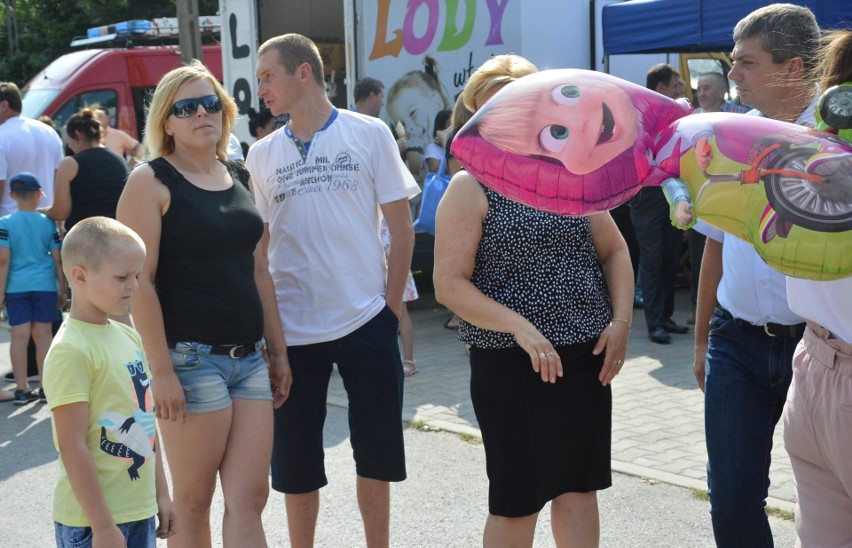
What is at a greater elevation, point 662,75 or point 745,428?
point 662,75

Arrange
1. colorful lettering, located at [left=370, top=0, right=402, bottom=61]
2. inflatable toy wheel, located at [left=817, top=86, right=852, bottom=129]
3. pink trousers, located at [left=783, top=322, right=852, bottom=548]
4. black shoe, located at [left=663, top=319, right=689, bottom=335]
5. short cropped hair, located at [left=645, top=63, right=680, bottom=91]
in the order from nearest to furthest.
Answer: inflatable toy wheel, located at [left=817, top=86, right=852, bottom=129], pink trousers, located at [left=783, top=322, right=852, bottom=548], black shoe, located at [left=663, top=319, right=689, bottom=335], short cropped hair, located at [left=645, top=63, right=680, bottom=91], colorful lettering, located at [left=370, top=0, right=402, bottom=61]

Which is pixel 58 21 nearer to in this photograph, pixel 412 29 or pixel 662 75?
pixel 412 29

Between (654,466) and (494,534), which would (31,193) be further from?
(494,534)

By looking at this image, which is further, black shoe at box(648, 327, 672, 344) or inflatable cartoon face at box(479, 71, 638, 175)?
black shoe at box(648, 327, 672, 344)

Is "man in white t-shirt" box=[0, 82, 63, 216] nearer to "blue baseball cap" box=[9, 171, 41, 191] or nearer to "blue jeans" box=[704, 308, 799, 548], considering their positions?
"blue baseball cap" box=[9, 171, 41, 191]

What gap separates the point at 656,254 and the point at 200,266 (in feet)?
18.5

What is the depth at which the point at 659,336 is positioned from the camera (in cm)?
836

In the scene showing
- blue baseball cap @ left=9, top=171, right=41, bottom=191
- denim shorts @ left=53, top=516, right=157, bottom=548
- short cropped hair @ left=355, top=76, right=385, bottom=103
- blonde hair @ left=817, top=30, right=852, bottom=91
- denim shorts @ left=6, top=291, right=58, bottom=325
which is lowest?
denim shorts @ left=6, top=291, right=58, bottom=325

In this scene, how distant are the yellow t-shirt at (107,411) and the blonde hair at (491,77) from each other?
1263 mm

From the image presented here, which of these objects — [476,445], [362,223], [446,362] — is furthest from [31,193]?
[362,223]

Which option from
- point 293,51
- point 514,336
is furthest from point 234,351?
point 293,51

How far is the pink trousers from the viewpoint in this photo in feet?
8.22

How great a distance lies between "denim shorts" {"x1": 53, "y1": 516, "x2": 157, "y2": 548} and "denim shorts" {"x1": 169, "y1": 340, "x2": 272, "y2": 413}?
45 cm

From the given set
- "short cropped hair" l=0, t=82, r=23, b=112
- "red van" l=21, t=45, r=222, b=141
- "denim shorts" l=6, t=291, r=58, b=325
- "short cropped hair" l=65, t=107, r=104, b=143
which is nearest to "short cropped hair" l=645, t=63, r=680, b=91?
"short cropped hair" l=65, t=107, r=104, b=143
